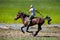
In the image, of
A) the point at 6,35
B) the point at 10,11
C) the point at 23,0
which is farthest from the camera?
the point at 23,0

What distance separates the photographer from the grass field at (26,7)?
91.2ft

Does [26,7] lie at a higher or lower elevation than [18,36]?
higher

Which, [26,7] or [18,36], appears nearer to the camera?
[18,36]

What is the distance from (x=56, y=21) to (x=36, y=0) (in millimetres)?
6407

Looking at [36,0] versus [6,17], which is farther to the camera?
[36,0]

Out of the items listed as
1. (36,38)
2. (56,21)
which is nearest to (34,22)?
(36,38)

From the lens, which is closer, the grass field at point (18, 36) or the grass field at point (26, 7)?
the grass field at point (18, 36)

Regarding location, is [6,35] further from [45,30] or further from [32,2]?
[32,2]

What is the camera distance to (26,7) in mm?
29703

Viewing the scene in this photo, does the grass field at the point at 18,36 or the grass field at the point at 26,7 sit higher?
the grass field at the point at 26,7

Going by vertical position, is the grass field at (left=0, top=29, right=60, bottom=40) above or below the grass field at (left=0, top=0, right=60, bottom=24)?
below

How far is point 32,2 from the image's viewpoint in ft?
99.6

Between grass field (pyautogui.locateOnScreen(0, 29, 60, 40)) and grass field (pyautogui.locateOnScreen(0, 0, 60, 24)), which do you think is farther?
grass field (pyautogui.locateOnScreen(0, 0, 60, 24))

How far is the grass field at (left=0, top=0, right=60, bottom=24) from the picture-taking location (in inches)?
1095
